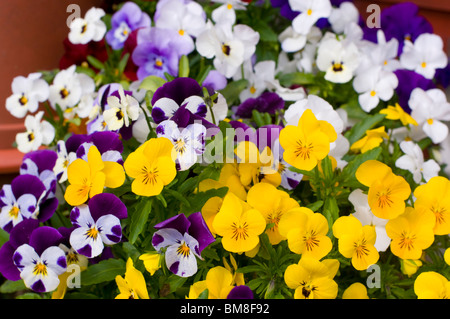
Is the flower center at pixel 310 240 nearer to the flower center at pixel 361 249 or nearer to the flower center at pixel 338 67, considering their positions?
the flower center at pixel 361 249

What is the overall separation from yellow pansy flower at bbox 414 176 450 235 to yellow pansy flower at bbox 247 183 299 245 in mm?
208

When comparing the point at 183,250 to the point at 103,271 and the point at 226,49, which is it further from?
the point at 226,49

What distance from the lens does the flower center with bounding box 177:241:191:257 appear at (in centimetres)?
78

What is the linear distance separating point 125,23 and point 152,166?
0.70 metres

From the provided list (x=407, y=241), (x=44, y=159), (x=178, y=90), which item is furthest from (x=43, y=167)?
(x=407, y=241)

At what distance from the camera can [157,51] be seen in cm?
119

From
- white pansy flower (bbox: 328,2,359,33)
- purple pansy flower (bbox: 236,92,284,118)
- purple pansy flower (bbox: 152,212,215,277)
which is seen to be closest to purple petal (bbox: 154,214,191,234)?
purple pansy flower (bbox: 152,212,215,277)

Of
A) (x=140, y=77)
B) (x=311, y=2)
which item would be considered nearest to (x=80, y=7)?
(x=140, y=77)

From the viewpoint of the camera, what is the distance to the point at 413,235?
0.80 meters

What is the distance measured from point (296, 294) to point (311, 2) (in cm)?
80

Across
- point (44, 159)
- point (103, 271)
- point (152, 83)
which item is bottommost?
point (103, 271)
